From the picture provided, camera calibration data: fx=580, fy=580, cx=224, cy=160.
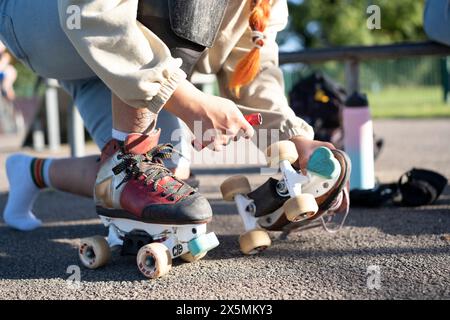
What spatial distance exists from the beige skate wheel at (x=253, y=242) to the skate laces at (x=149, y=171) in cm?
21

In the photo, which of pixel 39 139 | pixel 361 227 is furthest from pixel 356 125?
pixel 39 139

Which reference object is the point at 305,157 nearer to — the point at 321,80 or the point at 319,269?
the point at 319,269

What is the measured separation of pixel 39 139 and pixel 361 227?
498cm

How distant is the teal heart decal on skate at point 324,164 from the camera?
1.44 meters

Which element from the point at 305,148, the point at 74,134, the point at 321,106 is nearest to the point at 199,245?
the point at 305,148

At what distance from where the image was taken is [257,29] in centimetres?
167

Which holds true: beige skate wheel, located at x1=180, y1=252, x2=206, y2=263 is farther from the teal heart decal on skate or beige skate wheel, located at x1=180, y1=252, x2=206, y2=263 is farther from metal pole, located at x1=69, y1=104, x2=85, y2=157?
metal pole, located at x1=69, y1=104, x2=85, y2=157

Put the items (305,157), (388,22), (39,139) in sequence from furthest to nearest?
(388,22), (39,139), (305,157)

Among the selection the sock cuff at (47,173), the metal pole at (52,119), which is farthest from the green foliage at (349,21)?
the sock cuff at (47,173)

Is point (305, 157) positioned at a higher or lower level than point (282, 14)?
lower

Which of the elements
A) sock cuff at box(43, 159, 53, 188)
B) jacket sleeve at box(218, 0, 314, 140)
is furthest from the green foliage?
sock cuff at box(43, 159, 53, 188)

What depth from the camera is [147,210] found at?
1440 millimetres

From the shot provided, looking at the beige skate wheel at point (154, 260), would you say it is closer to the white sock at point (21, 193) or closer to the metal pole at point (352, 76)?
the white sock at point (21, 193)
